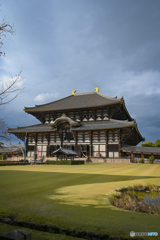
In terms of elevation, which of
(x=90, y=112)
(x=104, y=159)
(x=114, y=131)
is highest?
(x=90, y=112)

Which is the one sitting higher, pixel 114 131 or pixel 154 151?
pixel 114 131

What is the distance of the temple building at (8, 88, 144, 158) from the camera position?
39.0m

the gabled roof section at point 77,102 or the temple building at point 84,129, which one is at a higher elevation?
the gabled roof section at point 77,102

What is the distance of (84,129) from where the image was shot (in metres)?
39.1

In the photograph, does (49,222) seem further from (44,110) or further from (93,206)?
(44,110)

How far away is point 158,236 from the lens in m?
3.77

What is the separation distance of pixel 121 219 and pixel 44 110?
144 feet

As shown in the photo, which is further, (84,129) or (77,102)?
(77,102)

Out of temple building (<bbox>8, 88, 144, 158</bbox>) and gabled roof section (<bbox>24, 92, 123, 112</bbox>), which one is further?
gabled roof section (<bbox>24, 92, 123, 112</bbox>)

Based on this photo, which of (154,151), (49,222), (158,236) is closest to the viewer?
(158,236)

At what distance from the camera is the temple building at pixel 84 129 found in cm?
3897

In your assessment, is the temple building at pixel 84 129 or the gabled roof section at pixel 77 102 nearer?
the temple building at pixel 84 129

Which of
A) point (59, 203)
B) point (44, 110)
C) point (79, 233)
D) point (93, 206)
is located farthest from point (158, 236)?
point (44, 110)

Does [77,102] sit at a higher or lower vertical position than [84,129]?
higher
